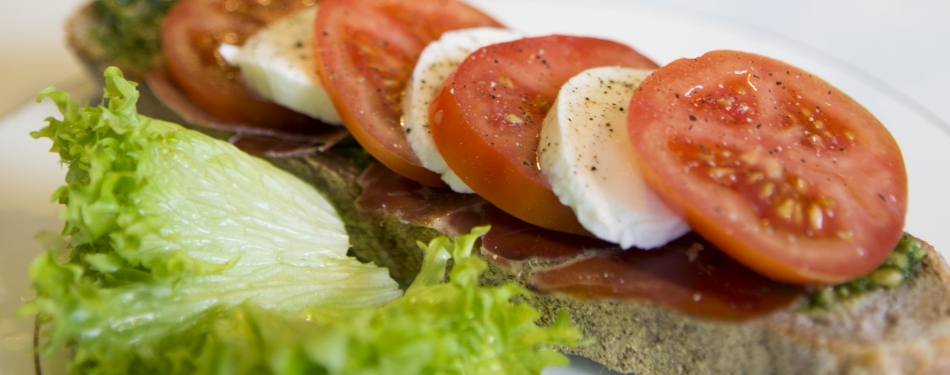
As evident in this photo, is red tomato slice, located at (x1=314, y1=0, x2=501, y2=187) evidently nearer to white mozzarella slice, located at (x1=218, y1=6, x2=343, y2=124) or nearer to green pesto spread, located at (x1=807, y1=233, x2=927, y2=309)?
white mozzarella slice, located at (x1=218, y1=6, x2=343, y2=124)

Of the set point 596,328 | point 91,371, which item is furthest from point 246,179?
point 596,328

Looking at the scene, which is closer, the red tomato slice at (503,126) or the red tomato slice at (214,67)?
the red tomato slice at (503,126)

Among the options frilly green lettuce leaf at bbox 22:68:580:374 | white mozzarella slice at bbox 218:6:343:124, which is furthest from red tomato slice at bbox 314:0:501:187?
frilly green lettuce leaf at bbox 22:68:580:374

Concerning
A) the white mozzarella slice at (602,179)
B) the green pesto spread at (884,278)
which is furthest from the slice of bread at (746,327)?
the white mozzarella slice at (602,179)

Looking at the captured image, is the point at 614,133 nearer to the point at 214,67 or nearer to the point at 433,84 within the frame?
the point at 433,84

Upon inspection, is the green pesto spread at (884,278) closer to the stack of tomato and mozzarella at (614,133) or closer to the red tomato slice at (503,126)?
the stack of tomato and mozzarella at (614,133)

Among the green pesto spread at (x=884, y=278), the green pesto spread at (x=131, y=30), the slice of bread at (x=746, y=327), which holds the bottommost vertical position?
the slice of bread at (x=746, y=327)
